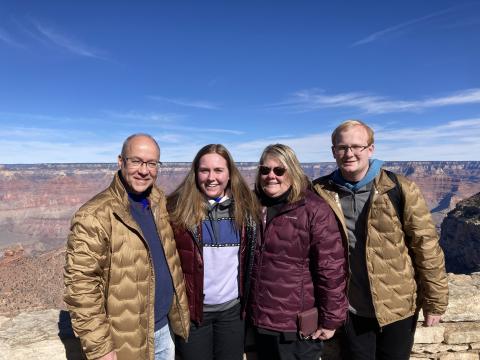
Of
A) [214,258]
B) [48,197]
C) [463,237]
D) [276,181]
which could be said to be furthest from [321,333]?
[48,197]

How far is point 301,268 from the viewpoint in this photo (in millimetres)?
2549

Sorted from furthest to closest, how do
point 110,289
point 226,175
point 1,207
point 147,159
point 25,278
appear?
point 1,207
point 25,278
point 226,175
point 147,159
point 110,289

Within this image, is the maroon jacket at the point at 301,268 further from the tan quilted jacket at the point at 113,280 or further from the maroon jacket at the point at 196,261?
the tan quilted jacket at the point at 113,280

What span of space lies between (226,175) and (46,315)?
2.10 metres

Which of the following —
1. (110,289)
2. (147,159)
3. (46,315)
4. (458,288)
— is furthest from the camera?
(458,288)

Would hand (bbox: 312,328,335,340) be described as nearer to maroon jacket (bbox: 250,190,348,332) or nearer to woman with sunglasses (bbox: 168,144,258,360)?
maroon jacket (bbox: 250,190,348,332)

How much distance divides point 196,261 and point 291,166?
95 cm

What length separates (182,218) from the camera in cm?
261

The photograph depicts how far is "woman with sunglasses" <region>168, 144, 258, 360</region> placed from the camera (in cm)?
262

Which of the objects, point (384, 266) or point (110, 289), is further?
point (384, 266)

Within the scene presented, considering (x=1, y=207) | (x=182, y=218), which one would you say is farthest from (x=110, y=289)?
(x=1, y=207)

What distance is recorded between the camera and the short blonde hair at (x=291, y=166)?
8.68 ft

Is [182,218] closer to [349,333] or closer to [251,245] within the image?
[251,245]

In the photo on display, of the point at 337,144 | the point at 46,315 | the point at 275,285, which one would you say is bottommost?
the point at 46,315
